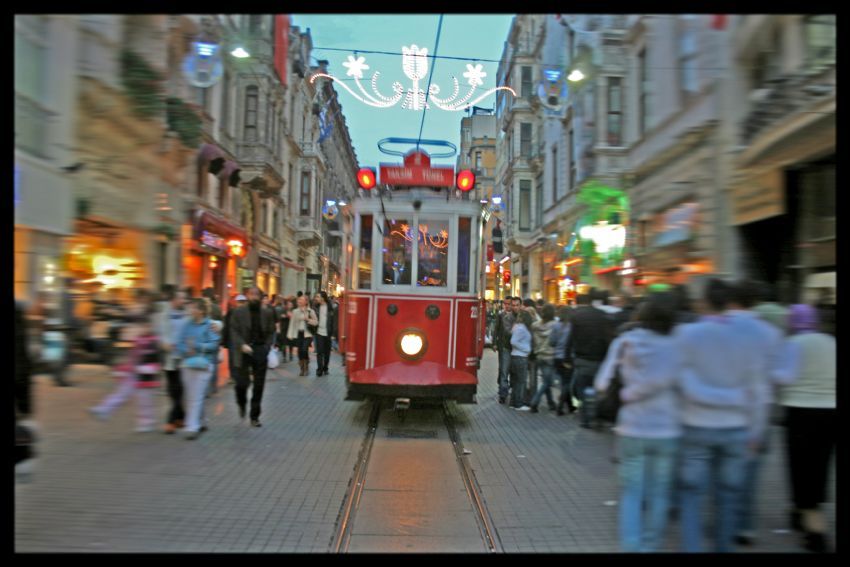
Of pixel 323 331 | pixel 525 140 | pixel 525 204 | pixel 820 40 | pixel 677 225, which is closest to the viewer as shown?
pixel 820 40

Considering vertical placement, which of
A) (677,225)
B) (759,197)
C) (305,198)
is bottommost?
(677,225)

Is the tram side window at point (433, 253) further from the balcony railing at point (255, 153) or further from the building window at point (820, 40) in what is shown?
the building window at point (820, 40)

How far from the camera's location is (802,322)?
14.7 ft

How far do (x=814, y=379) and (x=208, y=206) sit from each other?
489 centimetres

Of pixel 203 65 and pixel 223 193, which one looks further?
pixel 223 193

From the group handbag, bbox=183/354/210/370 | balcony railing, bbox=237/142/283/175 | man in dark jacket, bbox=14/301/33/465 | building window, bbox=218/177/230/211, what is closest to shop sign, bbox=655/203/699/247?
balcony railing, bbox=237/142/283/175

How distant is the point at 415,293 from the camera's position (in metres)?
8.47

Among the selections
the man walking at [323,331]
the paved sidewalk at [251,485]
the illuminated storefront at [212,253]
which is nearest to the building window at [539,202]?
the paved sidewalk at [251,485]

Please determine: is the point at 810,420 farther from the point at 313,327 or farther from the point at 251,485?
the point at 313,327

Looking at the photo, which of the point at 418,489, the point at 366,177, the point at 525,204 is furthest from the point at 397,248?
the point at 418,489

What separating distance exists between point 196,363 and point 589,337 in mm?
4644
